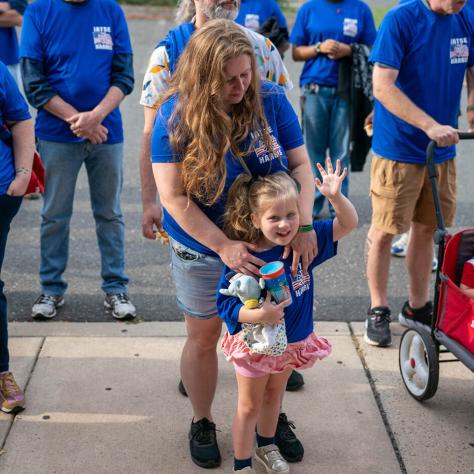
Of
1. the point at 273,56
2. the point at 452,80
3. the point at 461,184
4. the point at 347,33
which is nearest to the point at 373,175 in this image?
the point at 452,80

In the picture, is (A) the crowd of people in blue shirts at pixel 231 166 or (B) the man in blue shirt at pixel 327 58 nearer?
(A) the crowd of people in blue shirts at pixel 231 166

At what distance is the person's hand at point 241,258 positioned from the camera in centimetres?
280

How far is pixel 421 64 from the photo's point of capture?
4086 millimetres

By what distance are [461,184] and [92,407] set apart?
186 inches

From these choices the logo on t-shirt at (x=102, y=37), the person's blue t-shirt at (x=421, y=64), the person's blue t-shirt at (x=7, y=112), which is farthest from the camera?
the logo on t-shirt at (x=102, y=37)

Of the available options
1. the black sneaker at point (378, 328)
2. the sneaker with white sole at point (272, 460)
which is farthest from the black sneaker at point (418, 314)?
the sneaker with white sole at point (272, 460)

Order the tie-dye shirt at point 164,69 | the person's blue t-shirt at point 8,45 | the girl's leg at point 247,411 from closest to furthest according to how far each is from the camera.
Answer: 1. the girl's leg at point 247,411
2. the tie-dye shirt at point 164,69
3. the person's blue t-shirt at point 8,45

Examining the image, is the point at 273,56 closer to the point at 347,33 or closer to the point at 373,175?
the point at 373,175

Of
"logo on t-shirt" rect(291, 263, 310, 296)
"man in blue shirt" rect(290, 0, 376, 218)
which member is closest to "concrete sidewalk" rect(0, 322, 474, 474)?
"logo on t-shirt" rect(291, 263, 310, 296)

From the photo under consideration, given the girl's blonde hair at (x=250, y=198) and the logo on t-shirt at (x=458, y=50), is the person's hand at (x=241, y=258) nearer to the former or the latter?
the girl's blonde hair at (x=250, y=198)

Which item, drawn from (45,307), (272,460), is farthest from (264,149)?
(45,307)

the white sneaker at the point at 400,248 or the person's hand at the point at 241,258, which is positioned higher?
the person's hand at the point at 241,258

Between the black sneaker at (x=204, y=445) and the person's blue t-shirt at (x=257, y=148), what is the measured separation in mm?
833

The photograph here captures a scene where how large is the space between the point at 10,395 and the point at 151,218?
1.10 meters
